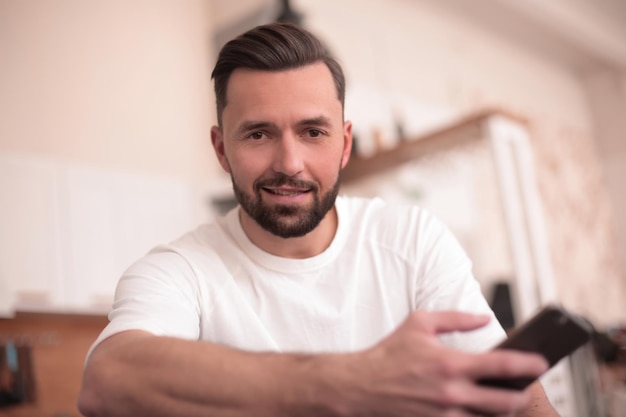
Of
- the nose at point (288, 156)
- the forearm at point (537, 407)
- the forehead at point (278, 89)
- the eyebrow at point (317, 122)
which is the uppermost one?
the forehead at point (278, 89)

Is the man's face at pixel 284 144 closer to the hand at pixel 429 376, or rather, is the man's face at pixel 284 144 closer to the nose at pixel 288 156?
the nose at pixel 288 156

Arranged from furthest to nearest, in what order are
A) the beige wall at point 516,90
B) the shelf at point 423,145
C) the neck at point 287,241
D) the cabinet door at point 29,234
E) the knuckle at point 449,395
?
1. the beige wall at point 516,90
2. the cabinet door at point 29,234
3. the shelf at point 423,145
4. the neck at point 287,241
5. the knuckle at point 449,395

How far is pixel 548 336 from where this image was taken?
24.6 inches

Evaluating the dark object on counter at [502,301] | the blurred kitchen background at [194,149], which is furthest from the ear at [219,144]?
the dark object on counter at [502,301]

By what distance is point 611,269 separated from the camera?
6.22m

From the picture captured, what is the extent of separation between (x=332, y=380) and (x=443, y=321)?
5.0 inches

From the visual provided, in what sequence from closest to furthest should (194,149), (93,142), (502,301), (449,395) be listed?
(449,395) → (93,142) → (502,301) → (194,149)

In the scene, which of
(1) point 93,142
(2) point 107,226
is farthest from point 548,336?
(1) point 93,142

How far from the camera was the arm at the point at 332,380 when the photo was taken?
1.91 feet

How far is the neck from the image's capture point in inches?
47.6

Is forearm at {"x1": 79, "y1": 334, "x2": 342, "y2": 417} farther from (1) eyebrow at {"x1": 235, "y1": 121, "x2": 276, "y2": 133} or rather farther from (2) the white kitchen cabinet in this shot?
(2) the white kitchen cabinet

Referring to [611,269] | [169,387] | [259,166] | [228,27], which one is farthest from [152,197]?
[611,269]

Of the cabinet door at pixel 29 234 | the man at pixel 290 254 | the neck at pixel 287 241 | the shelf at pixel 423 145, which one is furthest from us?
the cabinet door at pixel 29 234

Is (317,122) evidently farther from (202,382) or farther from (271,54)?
(202,382)
